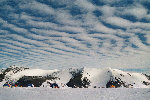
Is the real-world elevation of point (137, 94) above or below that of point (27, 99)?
above

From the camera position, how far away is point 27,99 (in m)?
13.7

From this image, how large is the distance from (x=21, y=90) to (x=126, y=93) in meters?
10.7

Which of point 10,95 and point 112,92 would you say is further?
point 10,95

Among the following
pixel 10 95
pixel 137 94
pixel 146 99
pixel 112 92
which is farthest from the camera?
pixel 10 95

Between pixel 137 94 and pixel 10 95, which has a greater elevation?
pixel 137 94

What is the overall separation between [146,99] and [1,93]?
14499 millimetres

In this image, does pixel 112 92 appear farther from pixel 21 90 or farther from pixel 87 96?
pixel 21 90

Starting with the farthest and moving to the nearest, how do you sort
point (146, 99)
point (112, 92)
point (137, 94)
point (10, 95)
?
point (10, 95)
point (112, 92)
point (137, 94)
point (146, 99)

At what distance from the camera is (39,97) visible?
45.0ft

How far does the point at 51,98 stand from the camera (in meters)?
13.7

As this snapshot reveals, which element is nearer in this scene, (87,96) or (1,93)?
(87,96)

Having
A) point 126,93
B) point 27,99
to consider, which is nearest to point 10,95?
point 27,99

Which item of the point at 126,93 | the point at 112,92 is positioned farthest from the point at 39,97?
the point at 126,93

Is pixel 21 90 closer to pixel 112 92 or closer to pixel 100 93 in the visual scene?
pixel 100 93
